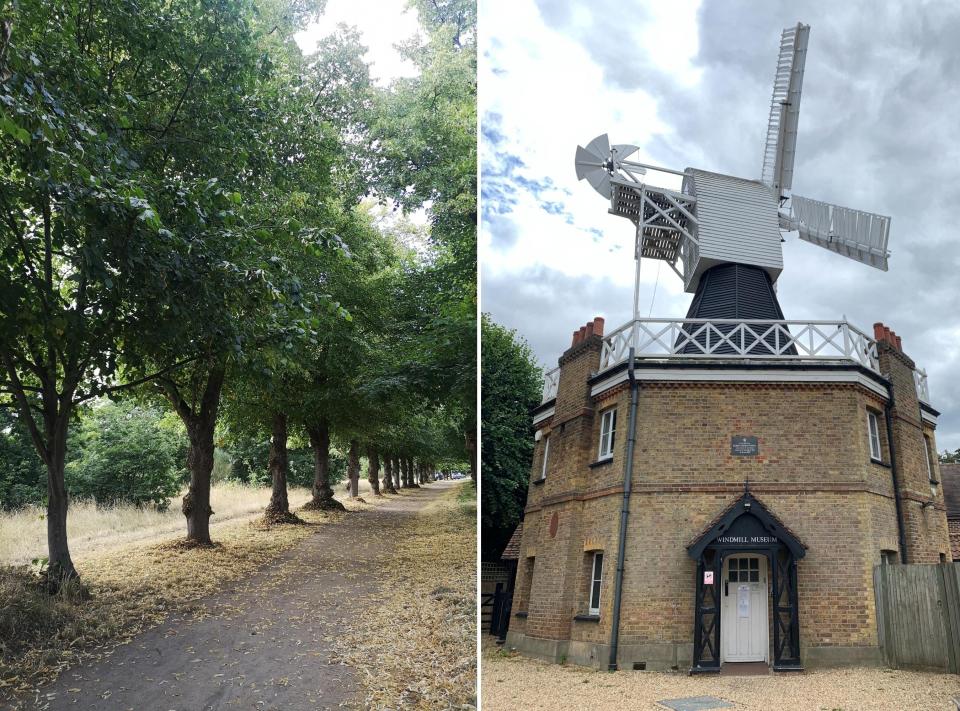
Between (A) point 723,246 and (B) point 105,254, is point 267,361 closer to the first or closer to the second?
(B) point 105,254

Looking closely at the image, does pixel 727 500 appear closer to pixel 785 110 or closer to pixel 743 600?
pixel 743 600

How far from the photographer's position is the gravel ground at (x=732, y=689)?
28.9ft

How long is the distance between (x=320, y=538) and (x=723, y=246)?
1129cm

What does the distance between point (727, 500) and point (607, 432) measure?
2.56 meters

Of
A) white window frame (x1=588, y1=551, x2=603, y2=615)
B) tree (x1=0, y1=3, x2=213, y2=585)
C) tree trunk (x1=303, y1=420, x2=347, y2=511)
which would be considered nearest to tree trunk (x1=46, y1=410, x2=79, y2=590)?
tree (x1=0, y1=3, x2=213, y2=585)

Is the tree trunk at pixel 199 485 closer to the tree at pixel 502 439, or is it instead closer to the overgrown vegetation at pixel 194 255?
the overgrown vegetation at pixel 194 255

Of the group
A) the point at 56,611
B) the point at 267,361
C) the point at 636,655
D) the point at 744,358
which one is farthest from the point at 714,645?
the point at 56,611

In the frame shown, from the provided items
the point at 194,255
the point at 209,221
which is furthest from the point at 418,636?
the point at 209,221

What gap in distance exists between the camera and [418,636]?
328 inches

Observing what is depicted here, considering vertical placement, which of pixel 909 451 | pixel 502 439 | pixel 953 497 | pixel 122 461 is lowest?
pixel 122 461

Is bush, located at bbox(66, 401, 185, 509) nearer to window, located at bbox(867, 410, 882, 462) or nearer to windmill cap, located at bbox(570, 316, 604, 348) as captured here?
windmill cap, located at bbox(570, 316, 604, 348)

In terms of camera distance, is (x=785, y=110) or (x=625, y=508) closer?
(x=625, y=508)

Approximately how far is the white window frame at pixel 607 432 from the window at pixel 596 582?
1.81 m

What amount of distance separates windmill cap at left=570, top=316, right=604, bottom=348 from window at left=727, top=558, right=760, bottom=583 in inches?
193
